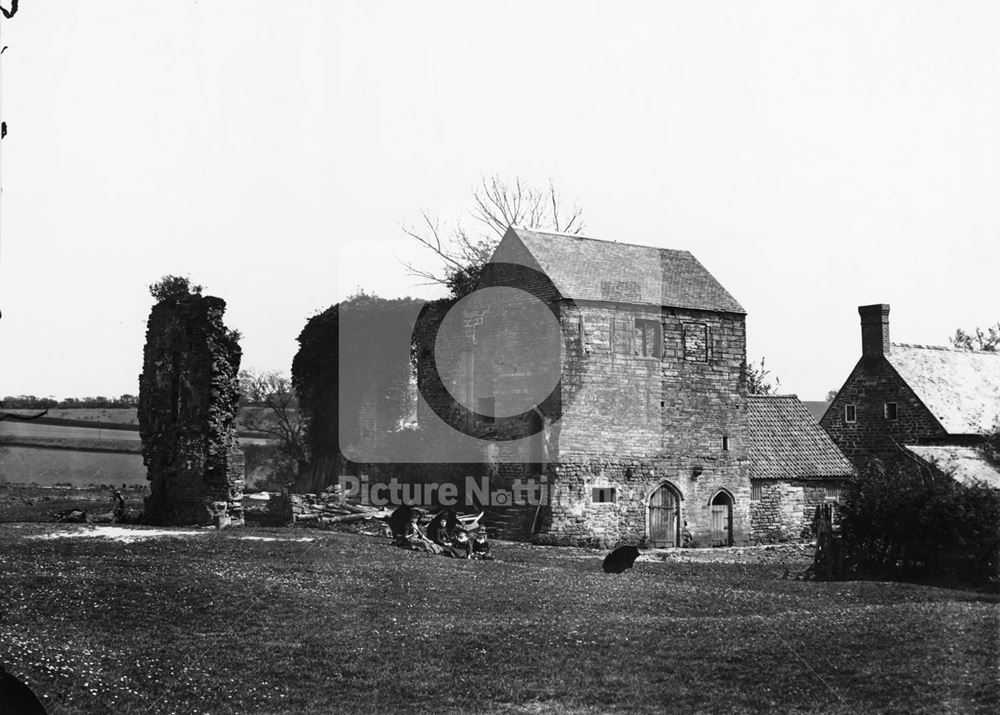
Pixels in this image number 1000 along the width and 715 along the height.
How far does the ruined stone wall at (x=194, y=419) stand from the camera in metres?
26.8

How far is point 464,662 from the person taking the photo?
12.3 m

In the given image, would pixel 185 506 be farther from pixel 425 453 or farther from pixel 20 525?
pixel 425 453

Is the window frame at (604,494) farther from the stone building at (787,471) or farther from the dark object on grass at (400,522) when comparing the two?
the dark object on grass at (400,522)

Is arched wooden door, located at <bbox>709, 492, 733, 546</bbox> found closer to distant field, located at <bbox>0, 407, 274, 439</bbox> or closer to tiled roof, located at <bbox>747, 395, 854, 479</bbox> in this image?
tiled roof, located at <bbox>747, 395, 854, 479</bbox>

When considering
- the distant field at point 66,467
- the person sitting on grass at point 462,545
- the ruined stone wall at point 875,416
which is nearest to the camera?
the person sitting on grass at point 462,545

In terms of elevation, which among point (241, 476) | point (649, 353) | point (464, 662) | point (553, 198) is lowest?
point (464, 662)

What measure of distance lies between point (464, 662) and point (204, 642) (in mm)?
3275

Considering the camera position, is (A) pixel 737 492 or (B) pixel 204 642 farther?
(A) pixel 737 492

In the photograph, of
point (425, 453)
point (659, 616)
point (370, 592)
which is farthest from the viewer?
point (425, 453)

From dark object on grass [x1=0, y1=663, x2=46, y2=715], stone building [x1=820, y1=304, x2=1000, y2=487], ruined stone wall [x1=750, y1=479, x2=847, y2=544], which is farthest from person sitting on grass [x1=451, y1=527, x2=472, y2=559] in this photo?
stone building [x1=820, y1=304, x2=1000, y2=487]

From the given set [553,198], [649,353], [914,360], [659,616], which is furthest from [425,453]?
[659,616]

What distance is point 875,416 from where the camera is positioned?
42.2m

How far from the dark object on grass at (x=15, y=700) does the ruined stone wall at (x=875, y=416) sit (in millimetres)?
39455

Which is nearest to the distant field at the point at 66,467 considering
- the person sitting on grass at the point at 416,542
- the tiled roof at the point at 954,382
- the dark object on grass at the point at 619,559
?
the person sitting on grass at the point at 416,542
